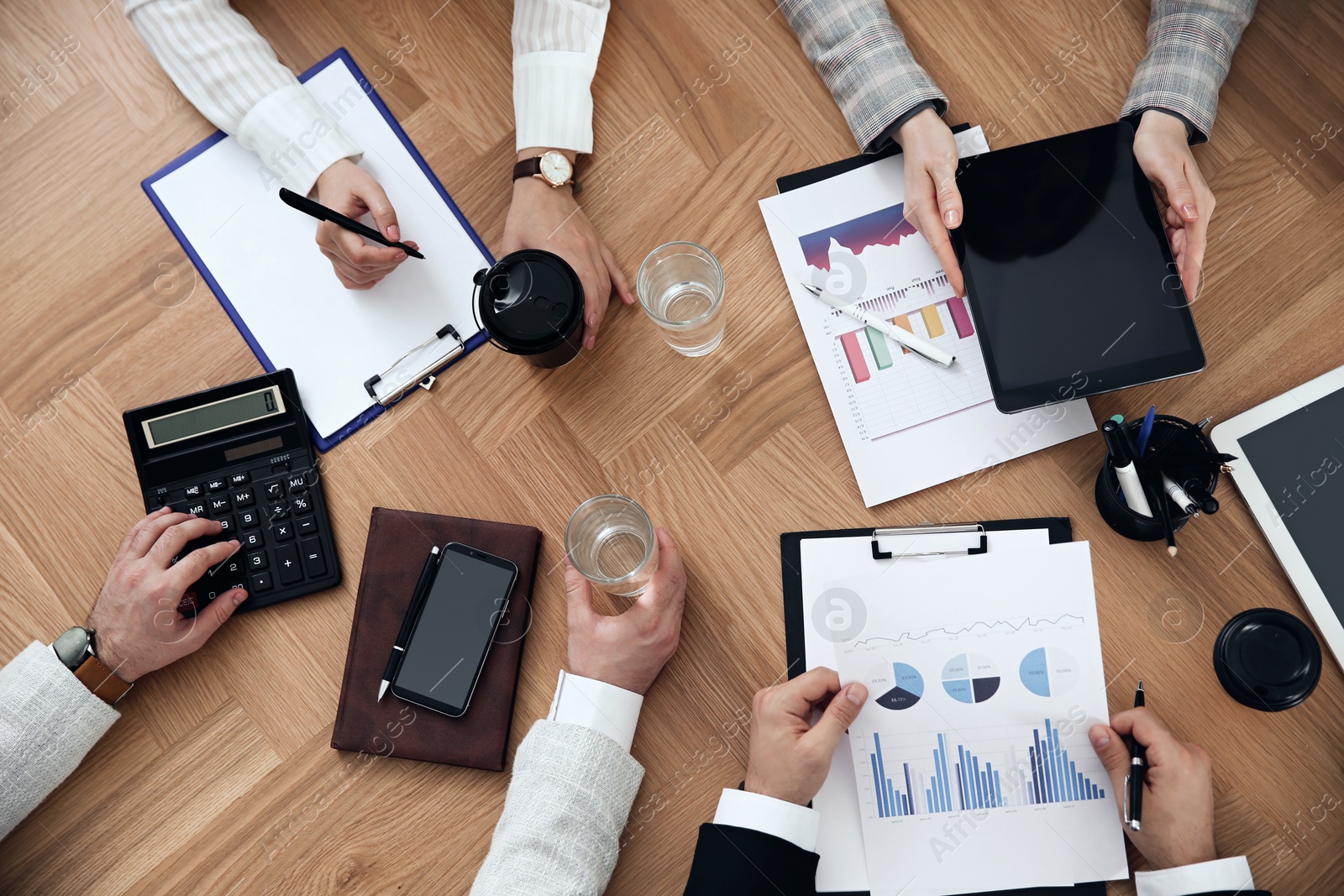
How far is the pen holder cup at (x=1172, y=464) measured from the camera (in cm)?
95

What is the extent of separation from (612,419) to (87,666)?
80 cm

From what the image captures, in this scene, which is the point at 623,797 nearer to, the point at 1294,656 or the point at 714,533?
the point at 714,533

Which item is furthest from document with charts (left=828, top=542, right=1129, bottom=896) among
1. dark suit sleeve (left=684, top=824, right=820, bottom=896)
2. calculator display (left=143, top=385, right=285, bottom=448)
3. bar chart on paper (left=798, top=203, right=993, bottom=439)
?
calculator display (left=143, top=385, right=285, bottom=448)

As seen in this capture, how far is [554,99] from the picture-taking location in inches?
44.9

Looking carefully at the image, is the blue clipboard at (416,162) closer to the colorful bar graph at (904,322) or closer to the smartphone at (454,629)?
the smartphone at (454,629)

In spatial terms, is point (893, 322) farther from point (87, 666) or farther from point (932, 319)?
point (87, 666)

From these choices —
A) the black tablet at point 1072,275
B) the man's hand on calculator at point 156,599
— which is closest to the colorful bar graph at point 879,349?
the black tablet at point 1072,275

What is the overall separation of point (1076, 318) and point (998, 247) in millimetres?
135

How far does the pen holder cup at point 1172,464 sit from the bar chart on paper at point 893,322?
0.19 metres

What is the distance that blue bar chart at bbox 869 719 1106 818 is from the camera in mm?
1011

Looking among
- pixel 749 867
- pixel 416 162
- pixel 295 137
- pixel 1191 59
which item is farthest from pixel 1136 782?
pixel 295 137

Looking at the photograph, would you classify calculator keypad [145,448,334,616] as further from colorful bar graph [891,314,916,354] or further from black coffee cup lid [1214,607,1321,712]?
black coffee cup lid [1214,607,1321,712]

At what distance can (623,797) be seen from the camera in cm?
103

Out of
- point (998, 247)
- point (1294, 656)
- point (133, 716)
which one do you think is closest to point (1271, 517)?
point (1294, 656)
